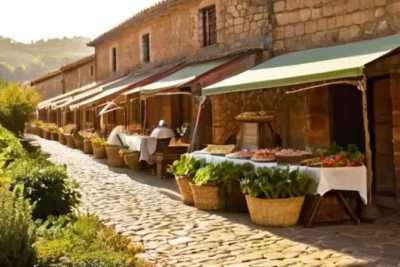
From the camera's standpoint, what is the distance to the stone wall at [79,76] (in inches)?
1050

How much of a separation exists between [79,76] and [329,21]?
21.5m

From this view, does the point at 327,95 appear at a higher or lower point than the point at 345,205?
higher

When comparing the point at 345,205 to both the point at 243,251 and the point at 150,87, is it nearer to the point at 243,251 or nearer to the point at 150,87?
the point at 243,251

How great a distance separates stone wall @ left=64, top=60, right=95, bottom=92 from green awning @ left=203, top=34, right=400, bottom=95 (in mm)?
18412

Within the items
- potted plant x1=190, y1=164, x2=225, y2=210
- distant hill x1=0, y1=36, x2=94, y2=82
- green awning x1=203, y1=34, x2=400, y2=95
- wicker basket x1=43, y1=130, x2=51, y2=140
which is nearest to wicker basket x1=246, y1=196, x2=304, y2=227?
potted plant x1=190, y1=164, x2=225, y2=210

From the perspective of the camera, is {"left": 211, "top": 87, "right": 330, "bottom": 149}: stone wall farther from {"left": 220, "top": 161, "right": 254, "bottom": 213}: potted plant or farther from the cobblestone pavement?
Answer: the cobblestone pavement

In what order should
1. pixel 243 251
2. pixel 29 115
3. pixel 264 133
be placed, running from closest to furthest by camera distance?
1. pixel 243 251
2. pixel 264 133
3. pixel 29 115

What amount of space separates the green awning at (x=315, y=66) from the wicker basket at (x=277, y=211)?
1.60m

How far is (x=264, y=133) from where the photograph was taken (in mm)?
8914

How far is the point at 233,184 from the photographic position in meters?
7.65

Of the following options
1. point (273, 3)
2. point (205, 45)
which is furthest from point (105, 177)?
point (273, 3)

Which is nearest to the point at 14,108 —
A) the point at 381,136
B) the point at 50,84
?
the point at 381,136

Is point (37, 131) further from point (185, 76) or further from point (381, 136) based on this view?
point (381, 136)

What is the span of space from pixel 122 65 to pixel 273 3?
10891 millimetres
